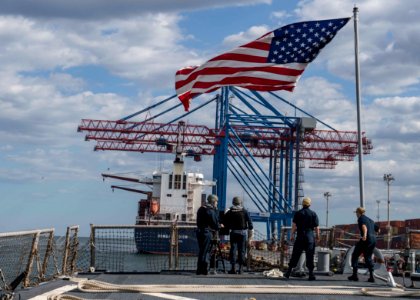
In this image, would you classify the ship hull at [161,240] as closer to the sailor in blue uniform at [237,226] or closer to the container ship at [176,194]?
the sailor in blue uniform at [237,226]

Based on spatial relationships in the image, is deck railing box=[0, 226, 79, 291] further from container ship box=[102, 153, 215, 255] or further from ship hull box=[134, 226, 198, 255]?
container ship box=[102, 153, 215, 255]

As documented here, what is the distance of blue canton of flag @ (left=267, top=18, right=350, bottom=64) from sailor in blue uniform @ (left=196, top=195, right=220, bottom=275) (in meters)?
4.65

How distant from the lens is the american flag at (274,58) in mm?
16391

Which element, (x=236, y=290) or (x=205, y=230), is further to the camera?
(x=205, y=230)

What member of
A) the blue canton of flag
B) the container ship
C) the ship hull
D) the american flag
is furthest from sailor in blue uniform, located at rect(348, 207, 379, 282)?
the container ship

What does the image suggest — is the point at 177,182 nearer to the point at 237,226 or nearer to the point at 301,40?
the point at 301,40

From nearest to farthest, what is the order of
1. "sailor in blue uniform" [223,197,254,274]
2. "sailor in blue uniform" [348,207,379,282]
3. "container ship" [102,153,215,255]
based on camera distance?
"sailor in blue uniform" [348,207,379,282], "sailor in blue uniform" [223,197,254,274], "container ship" [102,153,215,255]

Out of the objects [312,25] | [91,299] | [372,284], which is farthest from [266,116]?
[91,299]

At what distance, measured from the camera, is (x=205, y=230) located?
13867 mm

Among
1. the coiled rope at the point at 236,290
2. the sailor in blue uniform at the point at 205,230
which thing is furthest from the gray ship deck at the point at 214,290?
the sailor in blue uniform at the point at 205,230

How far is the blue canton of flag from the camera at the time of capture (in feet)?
53.5

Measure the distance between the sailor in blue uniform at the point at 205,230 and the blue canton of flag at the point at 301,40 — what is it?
4.65 metres

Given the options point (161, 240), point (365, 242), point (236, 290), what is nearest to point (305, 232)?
point (365, 242)

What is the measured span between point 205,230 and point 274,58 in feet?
16.5
